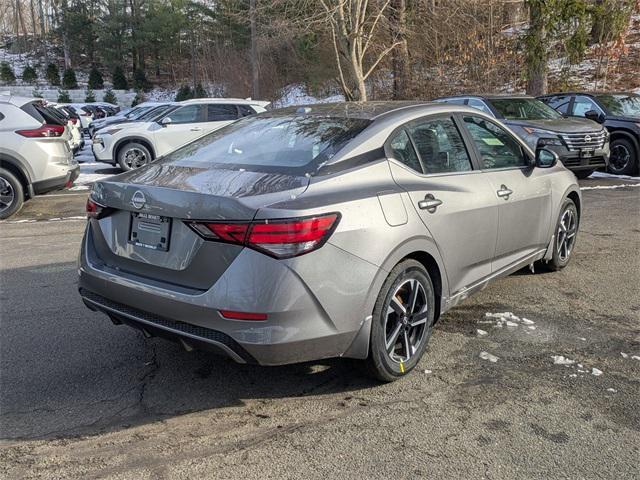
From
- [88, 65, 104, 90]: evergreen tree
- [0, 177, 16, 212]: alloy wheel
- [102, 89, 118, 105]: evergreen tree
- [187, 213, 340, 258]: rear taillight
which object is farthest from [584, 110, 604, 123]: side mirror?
[88, 65, 104, 90]: evergreen tree

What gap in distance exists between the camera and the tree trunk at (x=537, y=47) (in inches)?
715

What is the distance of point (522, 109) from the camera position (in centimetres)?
1172

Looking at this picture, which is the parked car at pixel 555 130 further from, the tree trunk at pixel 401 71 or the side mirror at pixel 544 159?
the tree trunk at pixel 401 71

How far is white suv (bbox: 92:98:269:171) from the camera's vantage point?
1386cm

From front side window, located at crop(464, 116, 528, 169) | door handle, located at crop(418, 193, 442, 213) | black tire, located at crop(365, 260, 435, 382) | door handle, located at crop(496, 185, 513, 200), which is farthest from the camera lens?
front side window, located at crop(464, 116, 528, 169)

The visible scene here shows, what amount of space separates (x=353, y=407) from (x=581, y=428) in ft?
3.88

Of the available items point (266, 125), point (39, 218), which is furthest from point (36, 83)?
point (266, 125)

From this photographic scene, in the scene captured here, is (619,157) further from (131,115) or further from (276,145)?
(131,115)

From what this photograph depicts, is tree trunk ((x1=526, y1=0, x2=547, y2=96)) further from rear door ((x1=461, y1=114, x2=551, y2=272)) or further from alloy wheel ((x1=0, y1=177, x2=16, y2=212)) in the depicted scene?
alloy wheel ((x1=0, y1=177, x2=16, y2=212))

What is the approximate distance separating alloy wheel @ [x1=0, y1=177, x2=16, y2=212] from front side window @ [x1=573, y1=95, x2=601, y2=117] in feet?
38.0

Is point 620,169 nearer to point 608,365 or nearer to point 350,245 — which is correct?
point 608,365

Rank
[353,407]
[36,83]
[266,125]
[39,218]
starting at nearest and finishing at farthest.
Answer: [353,407] → [266,125] → [39,218] → [36,83]

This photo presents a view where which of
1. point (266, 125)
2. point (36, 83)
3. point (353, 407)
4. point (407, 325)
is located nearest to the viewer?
point (353, 407)

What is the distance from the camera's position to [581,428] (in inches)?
120
